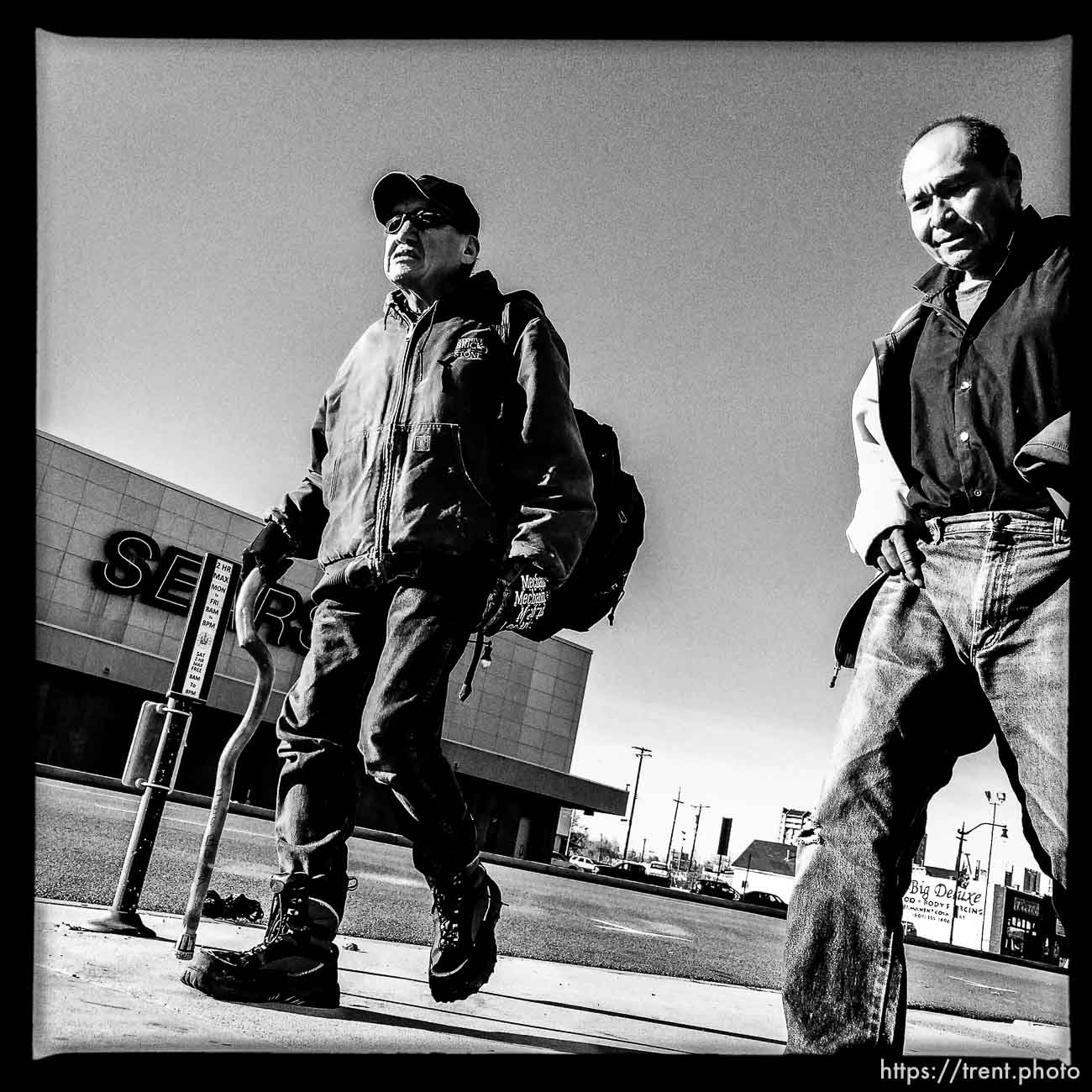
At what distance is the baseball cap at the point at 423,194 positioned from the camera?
2594 mm

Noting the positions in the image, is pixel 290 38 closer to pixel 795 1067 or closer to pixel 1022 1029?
pixel 795 1067

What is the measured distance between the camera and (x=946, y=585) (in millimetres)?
1861

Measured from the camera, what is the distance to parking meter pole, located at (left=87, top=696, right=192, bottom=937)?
3.04 meters

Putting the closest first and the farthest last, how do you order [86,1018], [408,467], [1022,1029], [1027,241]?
[86,1018] → [1027,241] → [408,467] → [1022,1029]

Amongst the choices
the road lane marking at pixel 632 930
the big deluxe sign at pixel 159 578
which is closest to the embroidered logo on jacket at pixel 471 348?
the road lane marking at pixel 632 930

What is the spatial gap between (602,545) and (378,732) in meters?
0.85

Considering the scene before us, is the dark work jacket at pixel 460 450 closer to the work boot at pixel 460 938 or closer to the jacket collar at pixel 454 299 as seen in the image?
the jacket collar at pixel 454 299

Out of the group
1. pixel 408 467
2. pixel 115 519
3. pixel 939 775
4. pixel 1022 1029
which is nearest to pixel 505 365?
pixel 408 467

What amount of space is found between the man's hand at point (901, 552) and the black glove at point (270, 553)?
1707mm

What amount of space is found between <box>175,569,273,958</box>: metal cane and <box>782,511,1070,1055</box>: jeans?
1.49 m

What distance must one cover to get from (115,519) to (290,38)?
31.6m

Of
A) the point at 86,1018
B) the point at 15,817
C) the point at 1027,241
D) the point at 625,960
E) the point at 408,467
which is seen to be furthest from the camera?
the point at 625,960

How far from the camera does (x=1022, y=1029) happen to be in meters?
4.52

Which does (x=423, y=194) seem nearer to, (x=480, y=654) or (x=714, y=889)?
(x=480, y=654)
